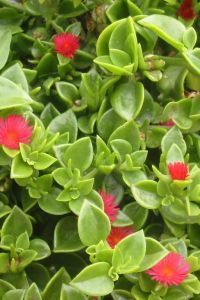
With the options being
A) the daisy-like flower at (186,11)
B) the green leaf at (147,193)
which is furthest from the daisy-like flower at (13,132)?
the daisy-like flower at (186,11)

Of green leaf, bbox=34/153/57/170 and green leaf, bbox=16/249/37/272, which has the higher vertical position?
green leaf, bbox=34/153/57/170

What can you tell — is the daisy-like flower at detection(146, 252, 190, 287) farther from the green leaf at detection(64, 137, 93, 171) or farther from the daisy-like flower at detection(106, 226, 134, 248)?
the green leaf at detection(64, 137, 93, 171)

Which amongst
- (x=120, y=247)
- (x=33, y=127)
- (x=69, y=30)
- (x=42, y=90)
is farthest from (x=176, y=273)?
(x=69, y=30)

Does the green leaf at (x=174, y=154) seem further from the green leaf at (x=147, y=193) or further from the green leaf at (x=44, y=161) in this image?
the green leaf at (x=44, y=161)

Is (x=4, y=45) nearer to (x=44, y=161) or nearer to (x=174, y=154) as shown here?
(x=44, y=161)

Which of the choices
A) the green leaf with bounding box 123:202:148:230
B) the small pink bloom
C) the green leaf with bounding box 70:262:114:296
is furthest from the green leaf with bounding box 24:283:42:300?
the small pink bloom

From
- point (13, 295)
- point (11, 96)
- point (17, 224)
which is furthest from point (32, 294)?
point (11, 96)
